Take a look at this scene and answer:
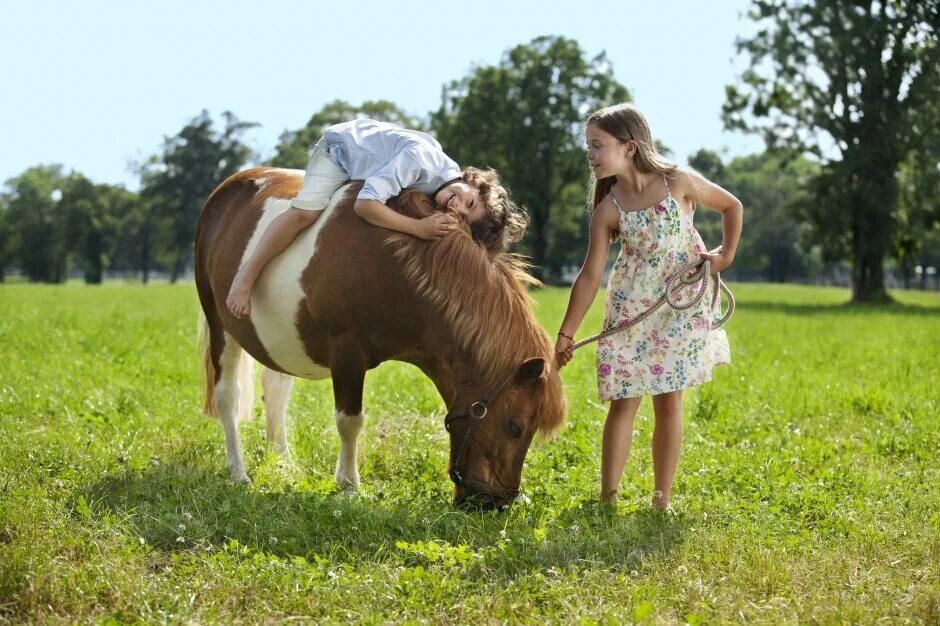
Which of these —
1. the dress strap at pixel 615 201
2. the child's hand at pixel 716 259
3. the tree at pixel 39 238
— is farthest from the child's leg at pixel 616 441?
the tree at pixel 39 238

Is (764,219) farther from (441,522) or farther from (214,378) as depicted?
(441,522)

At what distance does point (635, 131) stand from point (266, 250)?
2011mm

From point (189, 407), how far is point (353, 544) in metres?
3.81

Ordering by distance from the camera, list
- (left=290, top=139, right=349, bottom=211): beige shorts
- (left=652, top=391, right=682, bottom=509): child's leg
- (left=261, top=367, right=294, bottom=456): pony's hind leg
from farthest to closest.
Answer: (left=261, top=367, right=294, bottom=456): pony's hind leg
(left=290, top=139, right=349, bottom=211): beige shorts
(left=652, top=391, right=682, bottom=509): child's leg

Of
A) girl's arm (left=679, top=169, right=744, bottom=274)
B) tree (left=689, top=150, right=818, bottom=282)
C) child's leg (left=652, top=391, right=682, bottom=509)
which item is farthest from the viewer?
tree (left=689, top=150, right=818, bottom=282)

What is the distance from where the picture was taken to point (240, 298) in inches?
197

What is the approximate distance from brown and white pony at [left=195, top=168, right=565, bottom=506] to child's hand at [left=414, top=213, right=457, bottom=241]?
1.8 inches

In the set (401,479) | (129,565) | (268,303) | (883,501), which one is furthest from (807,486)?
(129,565)

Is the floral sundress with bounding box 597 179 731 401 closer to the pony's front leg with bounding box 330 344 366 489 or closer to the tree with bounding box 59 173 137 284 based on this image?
the pony's front leg with bounding box 330 344 366 489

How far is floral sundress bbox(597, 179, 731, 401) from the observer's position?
175 inches

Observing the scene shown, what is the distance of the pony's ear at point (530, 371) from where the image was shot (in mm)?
4055

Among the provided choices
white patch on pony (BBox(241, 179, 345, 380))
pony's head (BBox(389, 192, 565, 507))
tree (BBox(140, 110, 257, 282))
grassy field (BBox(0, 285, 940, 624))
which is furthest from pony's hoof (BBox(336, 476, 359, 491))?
tree (BBox(140, 110, 257, 282))

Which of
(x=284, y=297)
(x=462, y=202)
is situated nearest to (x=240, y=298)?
(x=284, y=297)

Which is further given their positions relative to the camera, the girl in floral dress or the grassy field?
the girl in floral dress
